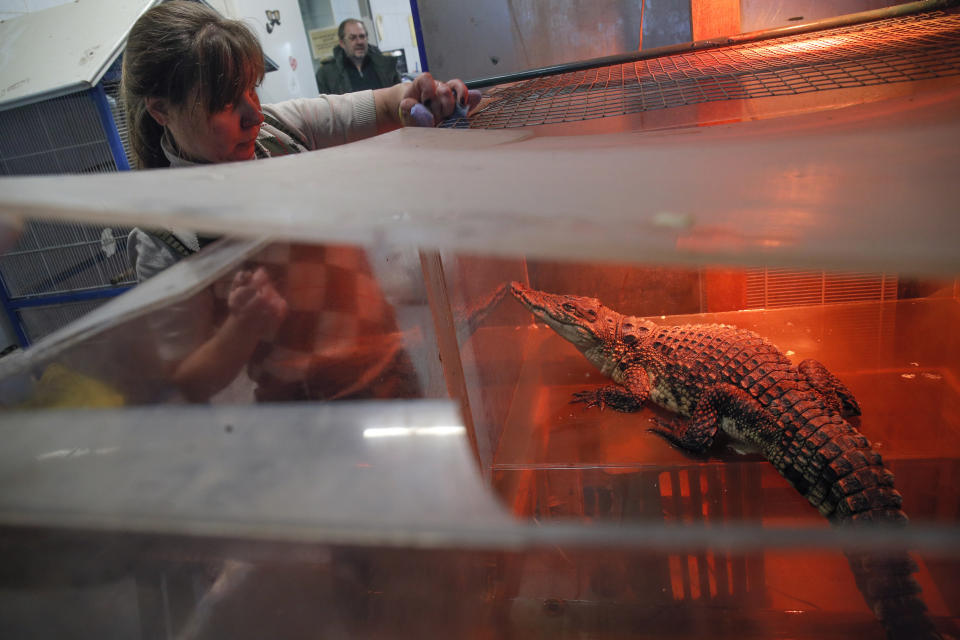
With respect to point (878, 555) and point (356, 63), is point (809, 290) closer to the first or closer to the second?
point (878, 555)

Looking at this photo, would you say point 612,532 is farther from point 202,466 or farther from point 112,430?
point 112,430

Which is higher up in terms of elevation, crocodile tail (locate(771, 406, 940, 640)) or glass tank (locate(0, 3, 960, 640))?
glass tank (locate(0, 3, 960, 640))

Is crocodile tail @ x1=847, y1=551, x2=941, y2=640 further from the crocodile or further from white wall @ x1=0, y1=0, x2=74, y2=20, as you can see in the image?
white wall @ x1=0, y1=0, x2=74, y2=20

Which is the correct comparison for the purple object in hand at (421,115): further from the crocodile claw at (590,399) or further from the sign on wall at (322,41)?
the sign on wall at (322,41)

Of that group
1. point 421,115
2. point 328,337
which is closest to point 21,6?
point 421,115

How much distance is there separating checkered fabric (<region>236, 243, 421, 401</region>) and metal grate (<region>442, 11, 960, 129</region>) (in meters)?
0.72

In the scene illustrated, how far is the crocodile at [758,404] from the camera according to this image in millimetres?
749

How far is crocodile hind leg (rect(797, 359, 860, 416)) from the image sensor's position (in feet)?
4.14

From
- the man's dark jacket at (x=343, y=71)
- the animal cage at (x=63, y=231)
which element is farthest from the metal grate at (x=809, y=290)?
the man's dark jacket at (x=343, y=71)

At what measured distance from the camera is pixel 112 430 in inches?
22.8

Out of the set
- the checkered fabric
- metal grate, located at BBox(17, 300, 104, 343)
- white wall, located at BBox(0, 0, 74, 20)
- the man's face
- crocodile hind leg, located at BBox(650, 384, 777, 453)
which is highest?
white wall, located at BBox(0, 0, 74, 20)

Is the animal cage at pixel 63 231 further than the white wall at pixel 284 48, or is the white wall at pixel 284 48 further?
the white wall at pixel 284 48

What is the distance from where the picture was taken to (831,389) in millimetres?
1285

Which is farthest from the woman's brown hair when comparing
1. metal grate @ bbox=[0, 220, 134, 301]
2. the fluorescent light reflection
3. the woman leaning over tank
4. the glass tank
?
metal grate @ bbox=[0, 220, 134, 301]
